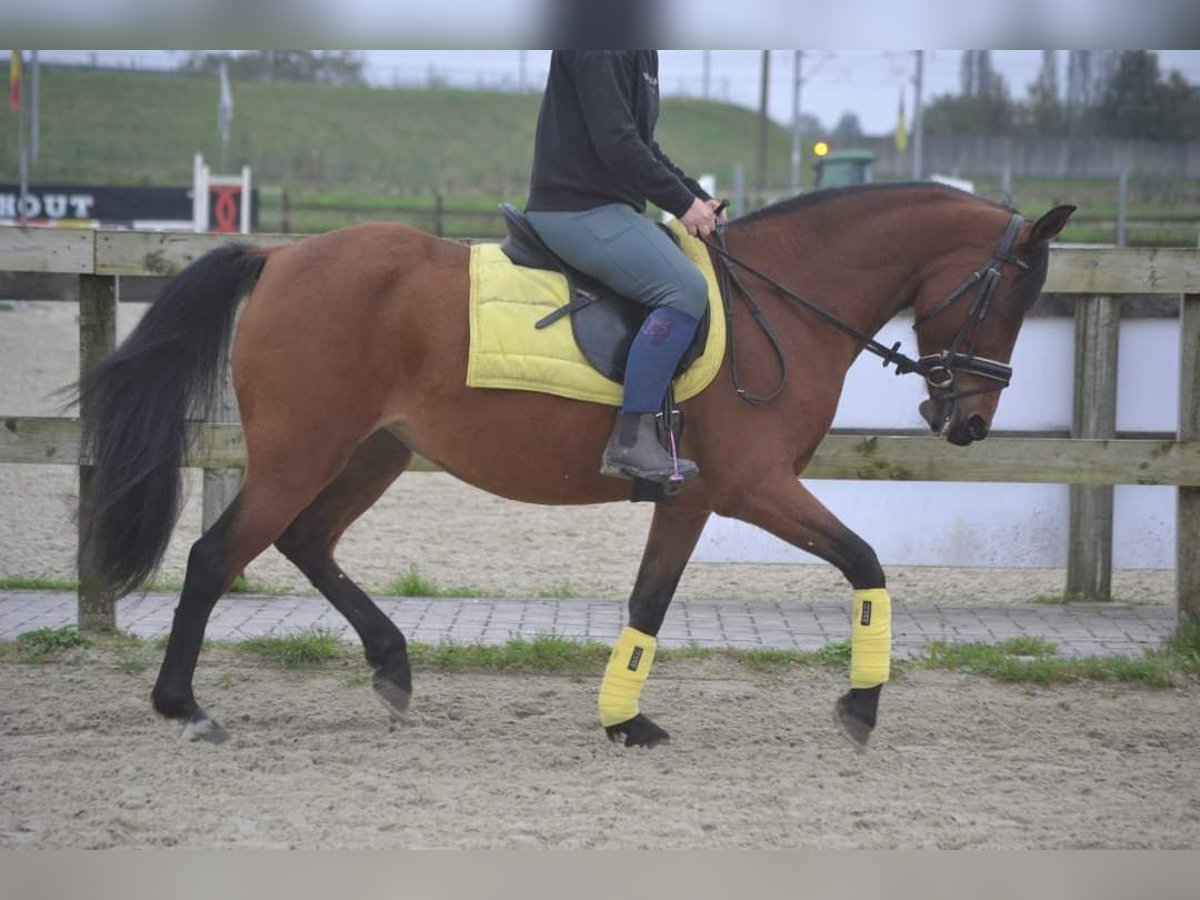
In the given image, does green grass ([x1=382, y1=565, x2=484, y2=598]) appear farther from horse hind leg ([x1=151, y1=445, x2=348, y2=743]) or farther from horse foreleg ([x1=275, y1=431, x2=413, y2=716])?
horse hind leg ([x1=151, y1=445, x2=348, y2=743])

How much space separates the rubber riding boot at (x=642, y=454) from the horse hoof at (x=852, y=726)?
3.40 feet

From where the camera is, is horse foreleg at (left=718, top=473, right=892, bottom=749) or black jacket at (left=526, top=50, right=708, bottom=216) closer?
black jacket at (left=526, top=50, right=708, bottom=216)

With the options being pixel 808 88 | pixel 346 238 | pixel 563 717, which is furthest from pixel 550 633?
pixel 808 88

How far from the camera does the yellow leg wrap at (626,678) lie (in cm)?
491

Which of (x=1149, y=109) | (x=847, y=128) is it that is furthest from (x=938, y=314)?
(x=847, y=128)

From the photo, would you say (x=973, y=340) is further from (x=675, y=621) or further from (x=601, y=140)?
(x=675, y=621)

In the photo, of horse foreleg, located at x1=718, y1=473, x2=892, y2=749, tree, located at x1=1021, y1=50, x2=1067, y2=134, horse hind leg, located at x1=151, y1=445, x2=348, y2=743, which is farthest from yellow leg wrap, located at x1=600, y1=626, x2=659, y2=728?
tree, located at x1=1021, y1=50, x2=1067, y2=134

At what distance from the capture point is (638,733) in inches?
194

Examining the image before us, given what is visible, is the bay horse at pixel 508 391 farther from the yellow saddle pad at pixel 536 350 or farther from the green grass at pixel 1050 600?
the green grass at pixel 1050 600

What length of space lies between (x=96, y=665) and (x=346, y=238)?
239 cm

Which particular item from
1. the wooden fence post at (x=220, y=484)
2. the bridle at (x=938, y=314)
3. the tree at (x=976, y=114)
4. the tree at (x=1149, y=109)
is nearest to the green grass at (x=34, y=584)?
the wooden fence post at (x=220, y=484)

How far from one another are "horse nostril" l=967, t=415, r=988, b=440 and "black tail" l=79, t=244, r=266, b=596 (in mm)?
2736

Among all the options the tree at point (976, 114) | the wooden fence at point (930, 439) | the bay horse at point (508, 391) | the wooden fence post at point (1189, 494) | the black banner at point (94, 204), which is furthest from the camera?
the tree at point (976, 114)

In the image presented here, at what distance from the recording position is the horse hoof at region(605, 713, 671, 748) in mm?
4922
